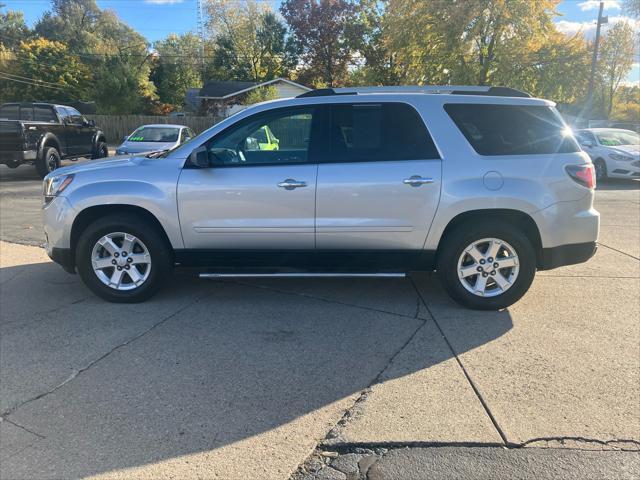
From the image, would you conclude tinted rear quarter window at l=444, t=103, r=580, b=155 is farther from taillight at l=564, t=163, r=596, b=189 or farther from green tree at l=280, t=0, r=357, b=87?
green tree at l=280, t=0, r=357, b=87

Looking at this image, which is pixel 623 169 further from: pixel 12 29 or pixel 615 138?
pixel 12 29

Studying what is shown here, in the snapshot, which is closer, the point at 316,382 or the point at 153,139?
the point at 316,382

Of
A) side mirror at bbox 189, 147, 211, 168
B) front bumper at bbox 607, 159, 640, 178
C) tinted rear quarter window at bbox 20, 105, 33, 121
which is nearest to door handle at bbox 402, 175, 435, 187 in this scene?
side mirror at bbox 189, 147, 211, 168

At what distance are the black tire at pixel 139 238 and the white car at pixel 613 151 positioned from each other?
14.1 m

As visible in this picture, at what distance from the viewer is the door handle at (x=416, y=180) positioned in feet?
14.7

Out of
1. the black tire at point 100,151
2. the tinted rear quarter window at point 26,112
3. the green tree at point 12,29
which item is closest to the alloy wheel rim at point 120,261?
the tinted rear quarter window at point 26,112

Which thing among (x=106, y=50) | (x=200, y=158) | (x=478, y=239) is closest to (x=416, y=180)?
(x=478, y=239)

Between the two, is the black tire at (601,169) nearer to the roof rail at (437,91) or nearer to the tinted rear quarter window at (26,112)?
the roof rail at (437,91)

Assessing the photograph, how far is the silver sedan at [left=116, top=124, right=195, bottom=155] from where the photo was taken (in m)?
14.1

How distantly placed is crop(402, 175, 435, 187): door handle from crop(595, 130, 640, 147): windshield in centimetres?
1320

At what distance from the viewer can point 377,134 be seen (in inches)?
183

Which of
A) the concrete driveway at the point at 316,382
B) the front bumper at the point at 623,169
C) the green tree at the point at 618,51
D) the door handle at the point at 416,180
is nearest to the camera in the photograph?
the concrete driveway at the point at 316,382

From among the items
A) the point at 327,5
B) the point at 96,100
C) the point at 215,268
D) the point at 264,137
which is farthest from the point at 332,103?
the point at 327,5

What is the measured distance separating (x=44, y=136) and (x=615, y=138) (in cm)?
1654
